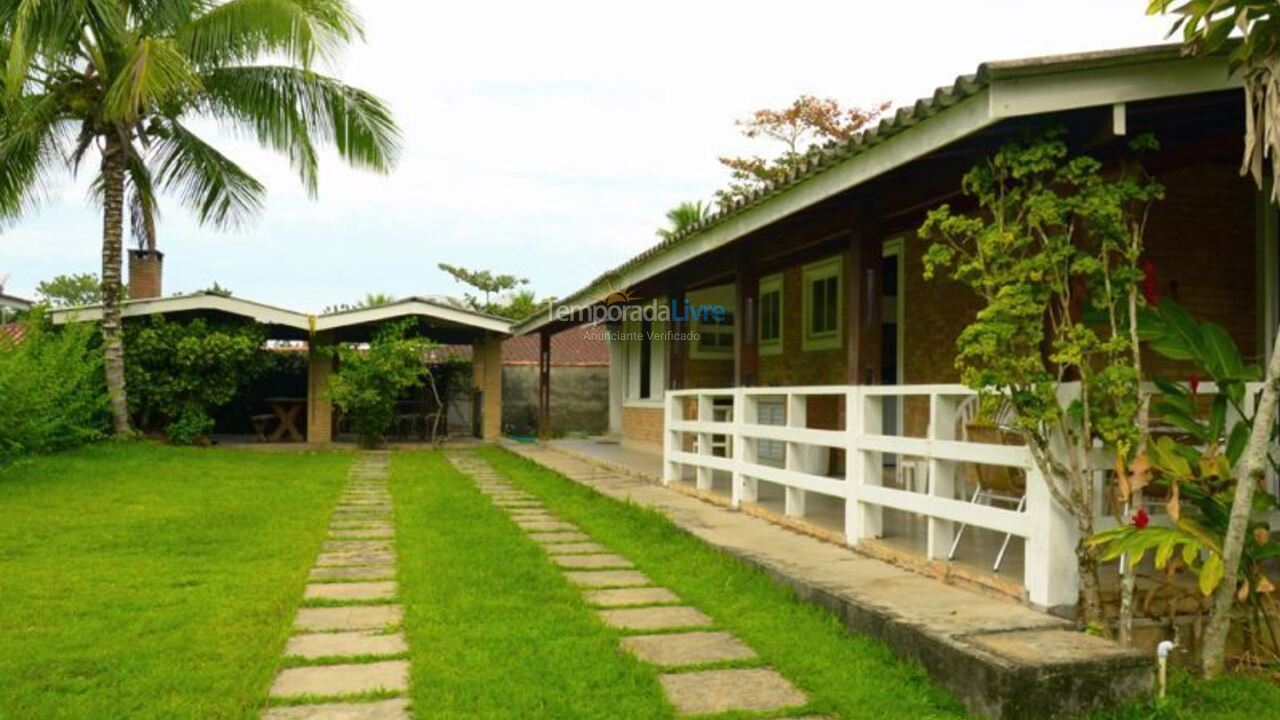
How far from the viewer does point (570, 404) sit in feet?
72.7

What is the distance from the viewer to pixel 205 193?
1531 cm

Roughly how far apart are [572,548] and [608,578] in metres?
1.04

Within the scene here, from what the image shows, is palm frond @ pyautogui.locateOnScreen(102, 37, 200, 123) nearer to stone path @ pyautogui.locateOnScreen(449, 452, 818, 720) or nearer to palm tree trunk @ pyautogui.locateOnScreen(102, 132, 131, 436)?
palm tree trunk @ pyautogui.locateOnScreen(102, 132, 131, 436)

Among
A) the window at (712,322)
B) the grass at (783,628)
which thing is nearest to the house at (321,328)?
the window at (712,322)

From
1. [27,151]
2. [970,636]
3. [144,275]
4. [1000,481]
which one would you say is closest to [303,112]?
[27,151]

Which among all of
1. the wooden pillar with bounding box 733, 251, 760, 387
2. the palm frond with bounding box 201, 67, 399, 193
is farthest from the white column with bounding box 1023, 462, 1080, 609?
the palm frond with bounding box 201, 67, 399, 193

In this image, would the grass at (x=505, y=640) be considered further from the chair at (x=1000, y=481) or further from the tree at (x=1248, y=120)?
the tree at (x=1248, y=120)

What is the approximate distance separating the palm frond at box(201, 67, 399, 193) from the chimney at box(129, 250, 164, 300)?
5.27 m

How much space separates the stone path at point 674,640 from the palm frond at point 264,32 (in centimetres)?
934

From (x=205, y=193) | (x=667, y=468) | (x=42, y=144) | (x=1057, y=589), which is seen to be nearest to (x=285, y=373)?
(x=205, y=193)

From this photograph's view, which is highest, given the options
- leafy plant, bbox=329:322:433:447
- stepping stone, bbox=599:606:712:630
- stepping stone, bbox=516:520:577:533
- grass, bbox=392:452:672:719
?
leafy plant, bbox=329:322:433:447

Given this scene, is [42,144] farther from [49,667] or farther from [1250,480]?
[1250,480]

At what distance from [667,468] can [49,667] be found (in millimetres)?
6273

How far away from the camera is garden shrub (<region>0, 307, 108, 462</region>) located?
35.5 feet
